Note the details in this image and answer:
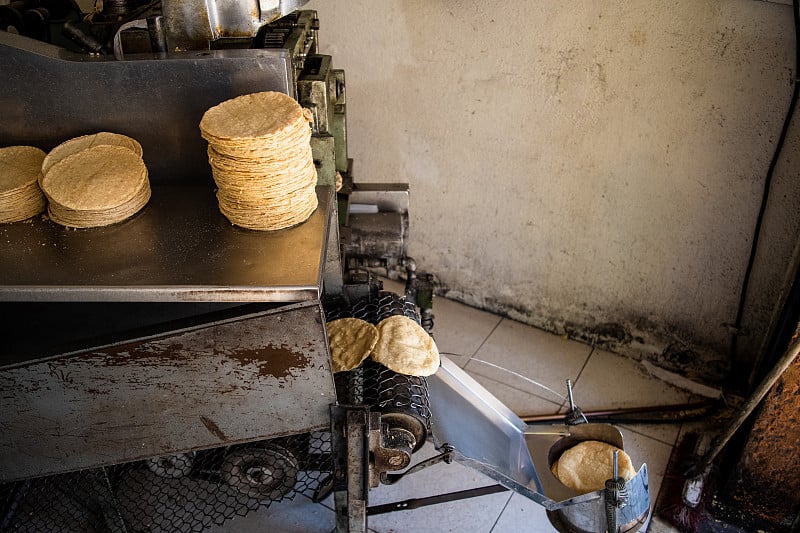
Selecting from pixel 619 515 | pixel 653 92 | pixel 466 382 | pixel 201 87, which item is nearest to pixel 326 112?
pixel 201 87

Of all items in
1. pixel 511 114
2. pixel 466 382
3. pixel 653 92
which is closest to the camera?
pixel 466 382

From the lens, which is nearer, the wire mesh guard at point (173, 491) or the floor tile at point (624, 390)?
the wire mesh guard at point (173, 491)

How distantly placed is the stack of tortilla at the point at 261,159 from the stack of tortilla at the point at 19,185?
0.55m

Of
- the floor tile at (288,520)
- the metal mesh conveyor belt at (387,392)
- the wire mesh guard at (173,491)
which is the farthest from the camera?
the floor tile at (288,520)

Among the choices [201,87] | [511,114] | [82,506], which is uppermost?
[201,87]

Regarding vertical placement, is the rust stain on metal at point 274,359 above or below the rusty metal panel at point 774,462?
above

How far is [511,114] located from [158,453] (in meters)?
2.20

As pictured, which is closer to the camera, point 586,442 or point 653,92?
point 586,442

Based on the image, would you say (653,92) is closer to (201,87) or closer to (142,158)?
(201,87)

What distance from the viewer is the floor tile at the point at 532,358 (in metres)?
3.18

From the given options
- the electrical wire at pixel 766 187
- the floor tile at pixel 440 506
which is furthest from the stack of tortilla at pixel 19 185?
the electrical wire at pixel 766 187

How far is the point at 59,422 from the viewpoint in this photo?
1798 mm

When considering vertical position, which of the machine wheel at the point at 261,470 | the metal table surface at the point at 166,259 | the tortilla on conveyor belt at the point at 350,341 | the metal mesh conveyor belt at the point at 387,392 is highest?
the metal table surface at the point at 166,259

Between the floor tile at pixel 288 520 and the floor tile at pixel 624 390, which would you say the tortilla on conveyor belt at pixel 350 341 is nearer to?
the floor tile at pixel 288 520
